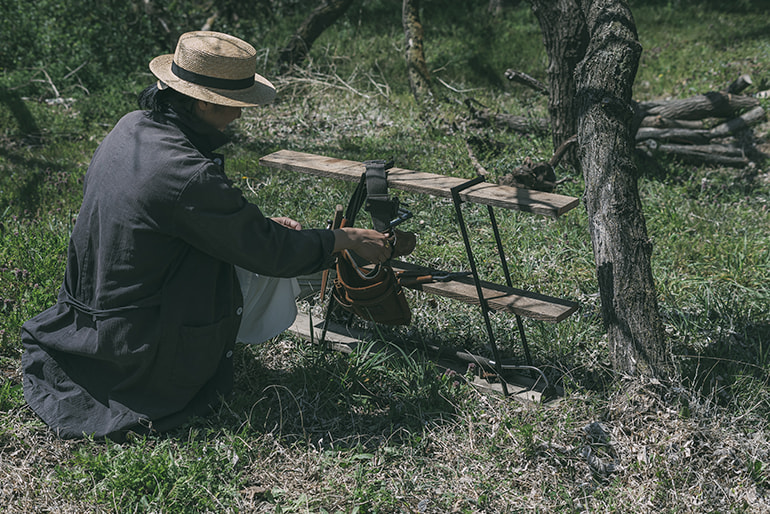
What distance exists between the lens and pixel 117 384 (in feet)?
10.7

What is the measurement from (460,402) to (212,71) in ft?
6.37

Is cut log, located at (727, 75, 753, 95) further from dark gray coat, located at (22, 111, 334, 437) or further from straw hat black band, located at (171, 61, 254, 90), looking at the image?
straw hat black band, located at (171, 61, 254, 90)

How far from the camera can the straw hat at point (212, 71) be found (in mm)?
3145

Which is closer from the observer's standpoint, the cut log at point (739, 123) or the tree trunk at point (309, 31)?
the cut log at point (739, 123)

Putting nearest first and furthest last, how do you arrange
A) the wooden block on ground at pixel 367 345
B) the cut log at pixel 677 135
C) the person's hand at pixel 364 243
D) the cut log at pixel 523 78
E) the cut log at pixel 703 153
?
the person's hand at pixel 364 243
the wooden block on ground at pixel 367 345
the cut log at pixel 703 153
the cut log at pixel 677 135
the cut log at pixel 523 78

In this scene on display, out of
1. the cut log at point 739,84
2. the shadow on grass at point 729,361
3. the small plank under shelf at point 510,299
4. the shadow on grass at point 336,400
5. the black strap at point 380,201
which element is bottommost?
the shadow on grass at point 336,400

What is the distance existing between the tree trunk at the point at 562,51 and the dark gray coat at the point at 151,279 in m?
3.61

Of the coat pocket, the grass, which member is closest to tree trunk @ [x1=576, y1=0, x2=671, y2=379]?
the grass

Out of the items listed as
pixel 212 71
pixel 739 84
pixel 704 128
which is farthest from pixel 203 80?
pixel 739 84

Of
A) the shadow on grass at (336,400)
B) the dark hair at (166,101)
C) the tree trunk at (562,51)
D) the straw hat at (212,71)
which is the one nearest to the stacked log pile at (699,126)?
the tree trunk at (562,51)

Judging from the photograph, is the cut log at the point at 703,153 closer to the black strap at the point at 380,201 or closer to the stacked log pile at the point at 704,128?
the stacked log pile at the point at 704,128

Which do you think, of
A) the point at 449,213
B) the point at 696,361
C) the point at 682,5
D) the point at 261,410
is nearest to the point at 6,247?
the point at 261,410

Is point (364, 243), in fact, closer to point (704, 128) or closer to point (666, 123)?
point (666, 123)

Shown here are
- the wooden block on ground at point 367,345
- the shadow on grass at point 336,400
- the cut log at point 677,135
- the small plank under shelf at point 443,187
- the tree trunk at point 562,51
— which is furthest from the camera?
the cut log at point 677,135
